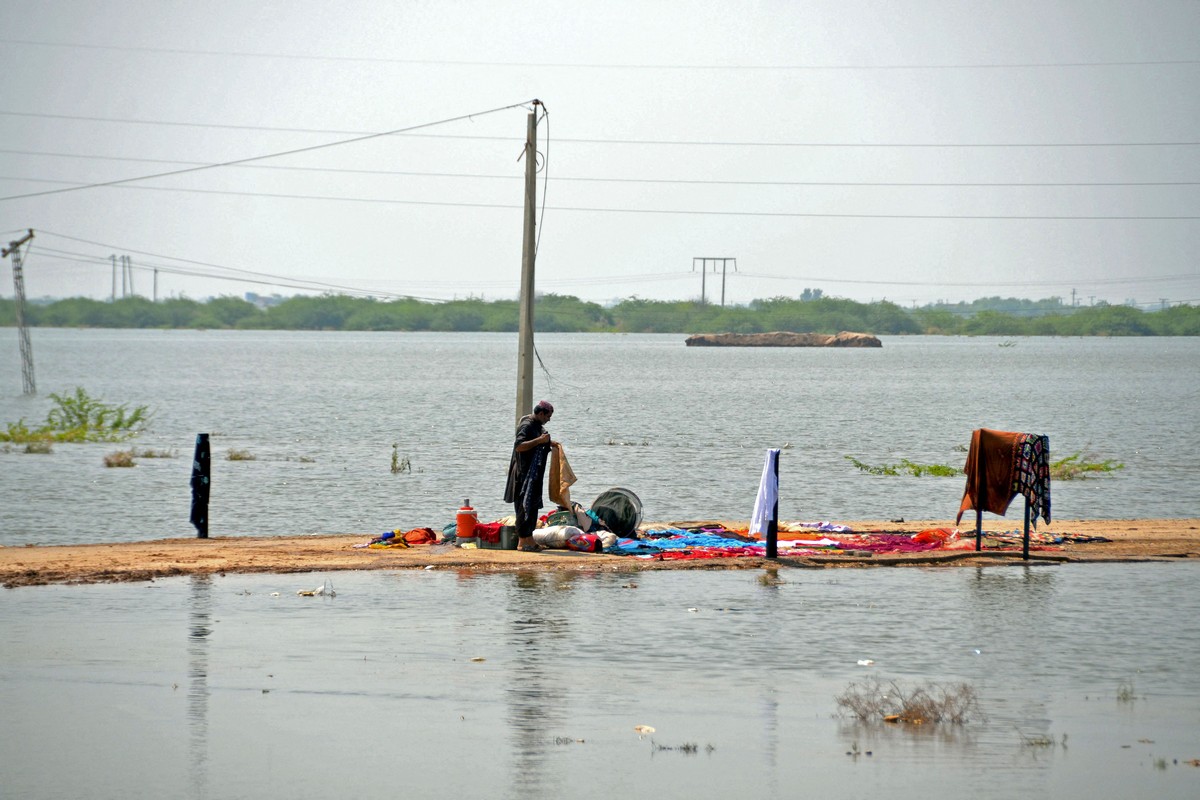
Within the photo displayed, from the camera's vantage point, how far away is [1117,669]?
12.4m

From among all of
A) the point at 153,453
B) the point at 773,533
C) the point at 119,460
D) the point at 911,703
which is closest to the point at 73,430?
the point at 153,453

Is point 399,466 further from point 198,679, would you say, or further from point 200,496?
point 198,679

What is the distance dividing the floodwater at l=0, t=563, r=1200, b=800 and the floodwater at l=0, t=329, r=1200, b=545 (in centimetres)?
909

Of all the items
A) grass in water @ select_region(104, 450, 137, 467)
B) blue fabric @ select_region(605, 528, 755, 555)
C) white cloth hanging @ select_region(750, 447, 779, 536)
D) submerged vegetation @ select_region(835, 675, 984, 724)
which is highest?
white cloth hanging @ select_region(750, 447, 779, 536)

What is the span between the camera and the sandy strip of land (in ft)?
56.4

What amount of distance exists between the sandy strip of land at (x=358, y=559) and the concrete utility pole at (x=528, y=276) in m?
2.91

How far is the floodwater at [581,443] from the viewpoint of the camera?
96.9 feet

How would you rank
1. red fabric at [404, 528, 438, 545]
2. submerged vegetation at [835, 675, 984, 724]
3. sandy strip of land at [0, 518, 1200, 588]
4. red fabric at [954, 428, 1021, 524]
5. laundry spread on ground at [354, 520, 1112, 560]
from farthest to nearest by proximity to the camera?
red fabric at [404, 528, 438, 545] → laundry spread on ground at [354, 520, 1112, 560] → red fabric at [954, 428, 1021, 524] → sandy strip of land at [0, 518, 1200, 588] → submerged vegetation at [835, 675, 984, 724]

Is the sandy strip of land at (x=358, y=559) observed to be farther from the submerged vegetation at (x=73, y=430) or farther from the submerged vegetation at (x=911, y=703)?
the submerged vegetation at (x=73, y=430)

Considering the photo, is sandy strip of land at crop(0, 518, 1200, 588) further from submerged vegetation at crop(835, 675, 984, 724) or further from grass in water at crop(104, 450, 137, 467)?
grass in water at crop(104, 450, 137, 467)

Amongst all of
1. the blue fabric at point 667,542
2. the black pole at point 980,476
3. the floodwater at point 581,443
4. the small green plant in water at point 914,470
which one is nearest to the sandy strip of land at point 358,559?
the blue fabric at point 667,542

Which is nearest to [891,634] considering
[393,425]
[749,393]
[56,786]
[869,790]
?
[869,790]

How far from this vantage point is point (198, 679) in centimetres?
1140

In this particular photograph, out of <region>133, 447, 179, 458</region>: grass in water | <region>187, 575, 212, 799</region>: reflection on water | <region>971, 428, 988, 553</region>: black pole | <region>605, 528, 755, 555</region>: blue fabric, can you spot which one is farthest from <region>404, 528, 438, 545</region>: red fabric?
<region>133, 447, 179, 458</region>: grass in water
